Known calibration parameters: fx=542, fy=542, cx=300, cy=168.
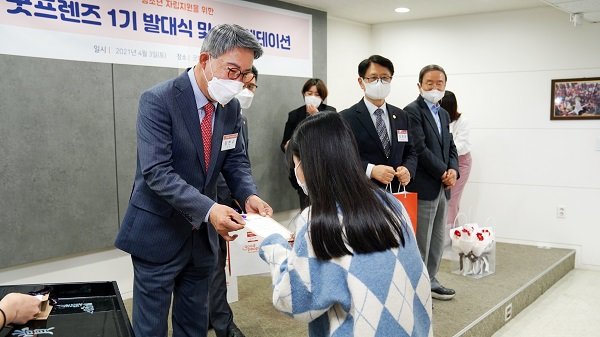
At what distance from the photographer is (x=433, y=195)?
11.2 feet

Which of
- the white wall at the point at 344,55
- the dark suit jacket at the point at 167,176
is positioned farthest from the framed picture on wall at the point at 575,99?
the dark suit jacket at the point at 167,176

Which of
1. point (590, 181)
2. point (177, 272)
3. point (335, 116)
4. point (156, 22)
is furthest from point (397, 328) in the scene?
point (590, 181)

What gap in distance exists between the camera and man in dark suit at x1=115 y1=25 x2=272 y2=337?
175 cm

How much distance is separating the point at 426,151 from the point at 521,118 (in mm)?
2332

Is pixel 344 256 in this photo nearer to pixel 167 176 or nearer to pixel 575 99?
pixel 167 176

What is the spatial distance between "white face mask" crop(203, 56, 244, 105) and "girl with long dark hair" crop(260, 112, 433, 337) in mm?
513

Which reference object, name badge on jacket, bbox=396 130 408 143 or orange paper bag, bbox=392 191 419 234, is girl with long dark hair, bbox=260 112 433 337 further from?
name badge on jacket, bbox=396 130 408 143

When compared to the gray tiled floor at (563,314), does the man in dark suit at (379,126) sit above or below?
above

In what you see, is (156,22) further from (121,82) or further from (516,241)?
(516,241)

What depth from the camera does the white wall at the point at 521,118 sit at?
16.2 feet

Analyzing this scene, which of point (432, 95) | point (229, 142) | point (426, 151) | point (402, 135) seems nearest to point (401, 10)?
point (432, 95)

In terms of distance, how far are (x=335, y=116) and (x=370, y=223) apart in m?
0.31

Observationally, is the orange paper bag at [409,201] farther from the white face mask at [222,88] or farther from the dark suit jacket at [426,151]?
the white face mask at [222,88]

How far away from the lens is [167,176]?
173 cm
